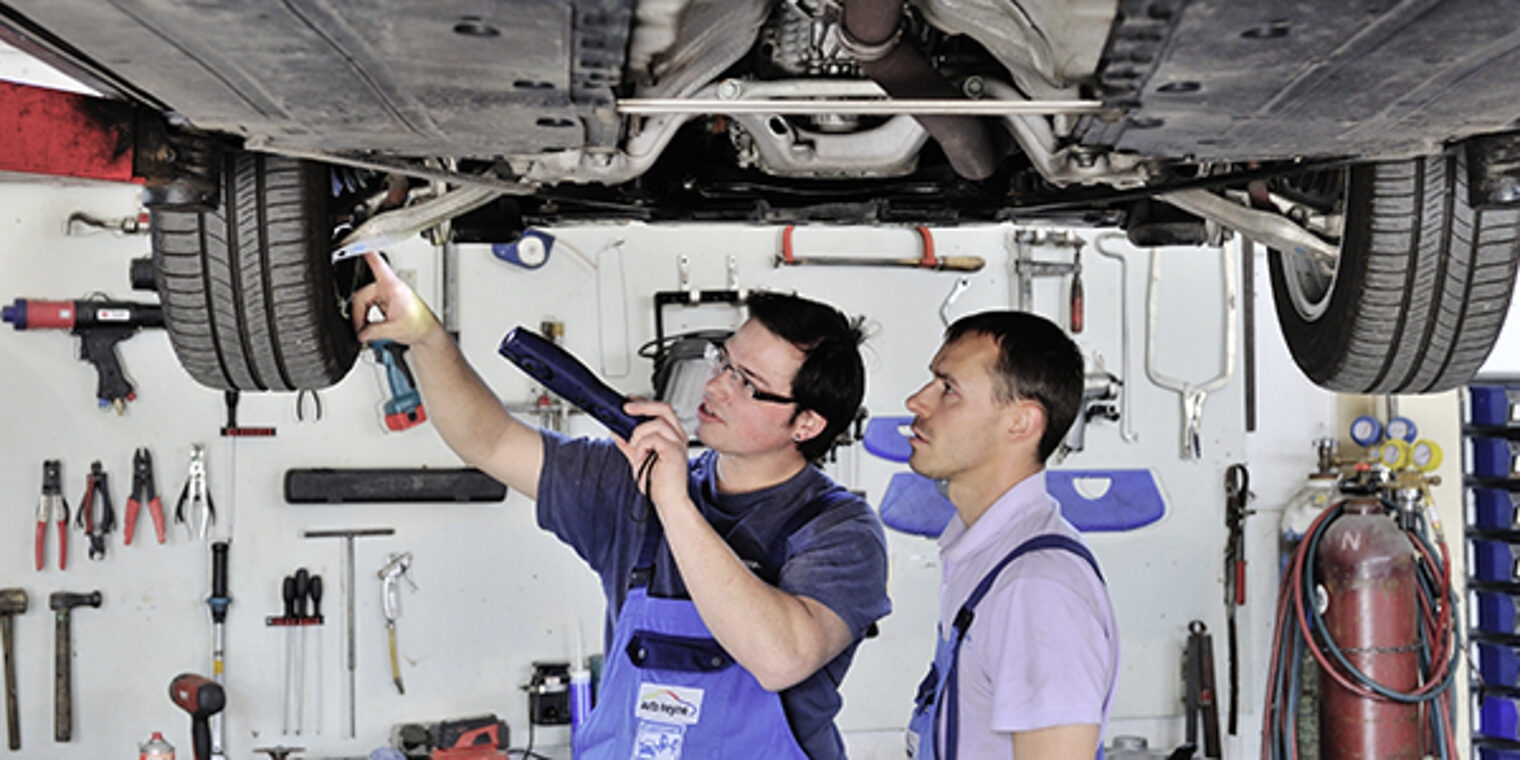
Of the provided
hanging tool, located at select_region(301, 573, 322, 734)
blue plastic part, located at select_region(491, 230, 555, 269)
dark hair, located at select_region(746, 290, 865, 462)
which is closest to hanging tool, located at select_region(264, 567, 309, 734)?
hanging tool, located at select_region(301, 573, 322, 734)

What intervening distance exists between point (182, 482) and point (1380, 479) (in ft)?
12.1

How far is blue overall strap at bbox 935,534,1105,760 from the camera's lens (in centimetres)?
137

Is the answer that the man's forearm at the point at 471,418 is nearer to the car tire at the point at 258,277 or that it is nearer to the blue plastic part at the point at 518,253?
the car tire at the point at 258,277

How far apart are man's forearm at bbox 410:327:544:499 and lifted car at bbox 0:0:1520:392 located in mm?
131

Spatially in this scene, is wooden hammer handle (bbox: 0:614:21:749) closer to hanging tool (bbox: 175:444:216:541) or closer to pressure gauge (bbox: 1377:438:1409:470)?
hanging tool (bbox: 175:444:216:541)

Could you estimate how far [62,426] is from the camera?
11.7 ft

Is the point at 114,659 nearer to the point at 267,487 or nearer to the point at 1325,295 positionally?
the point at 267,487

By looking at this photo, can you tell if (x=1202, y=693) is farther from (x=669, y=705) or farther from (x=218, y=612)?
(x=218, y=612)

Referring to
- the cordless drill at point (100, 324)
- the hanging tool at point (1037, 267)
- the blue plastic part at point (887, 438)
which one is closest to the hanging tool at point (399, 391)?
the cordless drill at point (100, 324)

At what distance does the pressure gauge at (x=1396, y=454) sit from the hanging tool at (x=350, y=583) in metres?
3.20

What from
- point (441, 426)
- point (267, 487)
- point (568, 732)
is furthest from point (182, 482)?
point (441, 426)

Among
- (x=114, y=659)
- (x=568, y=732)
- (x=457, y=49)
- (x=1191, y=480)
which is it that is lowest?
(x=568, y=732)

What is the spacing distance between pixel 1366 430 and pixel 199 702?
12.2 feet

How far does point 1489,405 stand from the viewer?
3812mm
